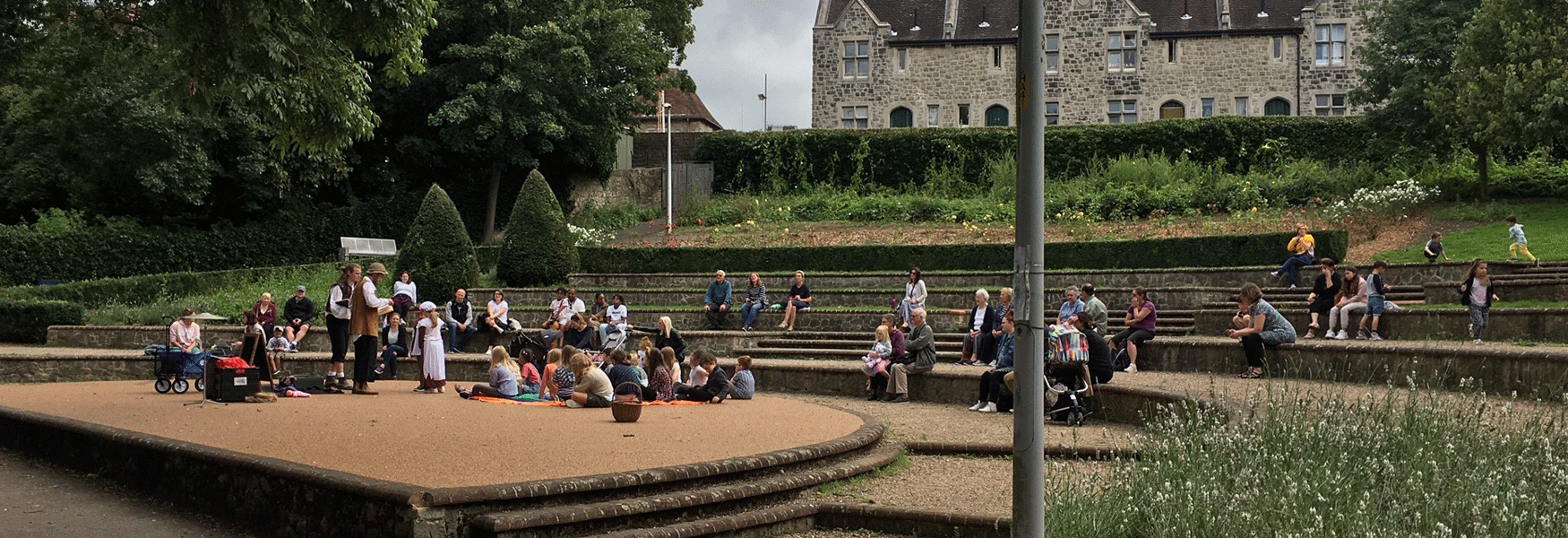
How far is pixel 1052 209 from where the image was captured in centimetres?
4128

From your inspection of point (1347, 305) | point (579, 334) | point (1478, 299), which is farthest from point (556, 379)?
point (1478, 299)

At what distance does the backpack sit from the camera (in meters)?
16.7

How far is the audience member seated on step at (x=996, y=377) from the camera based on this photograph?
1867cm

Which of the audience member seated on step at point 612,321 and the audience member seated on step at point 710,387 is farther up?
the audience member seated on step at point 612,321

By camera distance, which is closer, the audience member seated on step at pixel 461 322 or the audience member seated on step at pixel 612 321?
the audience member seated on step at pixel 612 321

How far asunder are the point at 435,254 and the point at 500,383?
14327mm

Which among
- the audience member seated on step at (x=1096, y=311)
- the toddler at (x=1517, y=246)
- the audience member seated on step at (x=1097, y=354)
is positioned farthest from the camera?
the toddler at (x=1517, y=246)

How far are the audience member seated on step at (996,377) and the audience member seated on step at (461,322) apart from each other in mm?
12510

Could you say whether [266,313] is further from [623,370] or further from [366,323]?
[623,370]

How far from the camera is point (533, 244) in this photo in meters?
35.1

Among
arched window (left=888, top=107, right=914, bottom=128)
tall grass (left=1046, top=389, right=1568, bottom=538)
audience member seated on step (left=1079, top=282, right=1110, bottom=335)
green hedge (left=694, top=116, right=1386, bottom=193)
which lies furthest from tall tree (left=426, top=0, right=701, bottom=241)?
tall grass (left=1046, top=389, right=1568, bottom=538)

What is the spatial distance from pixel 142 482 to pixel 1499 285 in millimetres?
21541

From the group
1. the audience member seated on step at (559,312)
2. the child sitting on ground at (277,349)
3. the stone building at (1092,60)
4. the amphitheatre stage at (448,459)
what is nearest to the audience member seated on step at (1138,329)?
the amphitheatre stage at (448,459)

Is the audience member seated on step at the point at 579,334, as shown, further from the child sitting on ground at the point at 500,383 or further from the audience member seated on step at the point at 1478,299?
the audience member seated on step at the point at 1478,299
